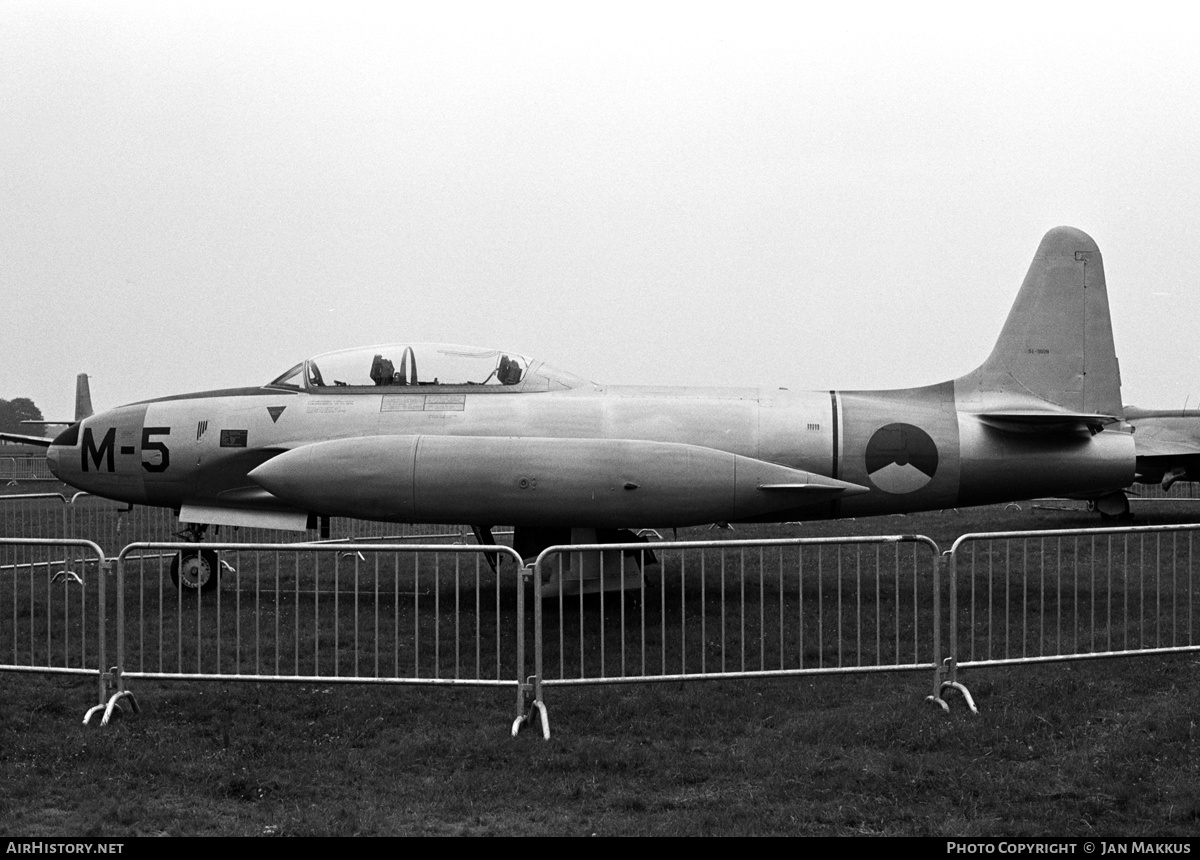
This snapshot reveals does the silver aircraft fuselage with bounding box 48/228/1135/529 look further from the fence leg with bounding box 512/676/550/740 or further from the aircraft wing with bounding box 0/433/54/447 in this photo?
the fence leg with bounding box 512/676/550/740

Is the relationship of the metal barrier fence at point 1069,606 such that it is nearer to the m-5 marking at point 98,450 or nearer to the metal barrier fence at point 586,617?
the metal barrier fence at point 586,617

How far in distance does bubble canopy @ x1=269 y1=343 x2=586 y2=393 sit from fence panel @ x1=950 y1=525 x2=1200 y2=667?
459cm

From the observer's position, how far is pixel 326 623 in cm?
945

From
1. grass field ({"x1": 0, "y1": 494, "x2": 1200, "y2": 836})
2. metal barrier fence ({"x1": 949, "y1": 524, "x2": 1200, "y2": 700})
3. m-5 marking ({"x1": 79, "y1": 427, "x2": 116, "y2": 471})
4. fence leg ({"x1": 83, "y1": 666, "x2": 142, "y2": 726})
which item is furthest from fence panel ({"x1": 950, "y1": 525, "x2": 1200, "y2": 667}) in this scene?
m-5 marking ({"x1": 79, "y1": 427, "x2": 116, "y2": 471})

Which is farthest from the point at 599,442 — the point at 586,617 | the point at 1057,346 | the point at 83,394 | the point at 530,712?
the point at 83,394

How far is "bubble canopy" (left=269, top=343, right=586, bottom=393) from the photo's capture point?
10.9 m

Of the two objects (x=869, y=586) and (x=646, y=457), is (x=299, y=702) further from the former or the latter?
(x=869, y=586)

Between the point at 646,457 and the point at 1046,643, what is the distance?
3.53 meters

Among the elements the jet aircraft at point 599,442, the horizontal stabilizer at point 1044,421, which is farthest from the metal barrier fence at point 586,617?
the horizontal stabilizer at point 1044,421

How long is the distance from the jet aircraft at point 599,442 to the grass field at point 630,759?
250 centimetres

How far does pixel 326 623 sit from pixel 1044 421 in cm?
718

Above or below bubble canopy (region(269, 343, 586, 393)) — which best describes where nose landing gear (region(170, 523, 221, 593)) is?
below

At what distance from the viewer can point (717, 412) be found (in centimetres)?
1060

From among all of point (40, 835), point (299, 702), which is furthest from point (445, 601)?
point (40, 835)
